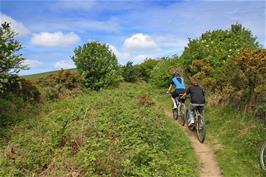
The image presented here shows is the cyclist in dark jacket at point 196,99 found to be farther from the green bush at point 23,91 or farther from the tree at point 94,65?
the tree at point 94,65

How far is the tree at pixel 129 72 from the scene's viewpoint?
33.3 m

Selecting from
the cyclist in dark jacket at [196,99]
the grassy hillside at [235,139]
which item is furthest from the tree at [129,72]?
the cyclist in dark jacket at [196,99]

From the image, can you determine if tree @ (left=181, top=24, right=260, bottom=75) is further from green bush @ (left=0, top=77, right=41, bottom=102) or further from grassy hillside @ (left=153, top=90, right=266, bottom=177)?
green bush @ (left=0, top=77, right=41, bottom=102)

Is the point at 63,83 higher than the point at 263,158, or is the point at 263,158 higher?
the point at 63,83

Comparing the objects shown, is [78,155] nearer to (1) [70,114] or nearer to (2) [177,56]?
(1) [70,114]

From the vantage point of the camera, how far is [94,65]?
22984 mm

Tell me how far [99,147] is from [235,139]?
5369 mm

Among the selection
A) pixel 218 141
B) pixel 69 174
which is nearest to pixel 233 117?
pixel 218 141

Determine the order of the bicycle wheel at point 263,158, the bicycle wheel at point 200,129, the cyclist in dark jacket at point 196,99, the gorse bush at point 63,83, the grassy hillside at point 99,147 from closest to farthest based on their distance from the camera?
the grassy hillside at point 99,147 → the bicycle wheel at point 263,158 → the bicycle wheel at point 200,129 → the cyclist in dark jacket at point 196,99 → the gorse bush at point 63,83

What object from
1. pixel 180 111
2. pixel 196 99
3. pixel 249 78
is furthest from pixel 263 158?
pixel 180 111

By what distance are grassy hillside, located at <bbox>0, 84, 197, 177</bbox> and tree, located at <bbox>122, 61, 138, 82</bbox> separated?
20749 mm

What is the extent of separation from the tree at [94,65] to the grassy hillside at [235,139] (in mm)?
9249

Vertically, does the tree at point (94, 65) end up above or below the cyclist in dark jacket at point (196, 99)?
above

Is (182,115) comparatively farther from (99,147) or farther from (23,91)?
(99,147)
